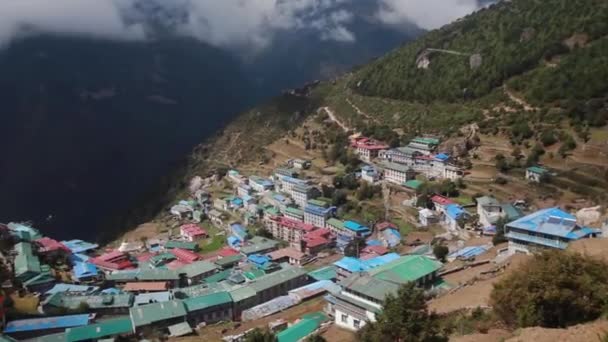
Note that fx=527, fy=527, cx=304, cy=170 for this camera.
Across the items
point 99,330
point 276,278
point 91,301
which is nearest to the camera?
point 99,330

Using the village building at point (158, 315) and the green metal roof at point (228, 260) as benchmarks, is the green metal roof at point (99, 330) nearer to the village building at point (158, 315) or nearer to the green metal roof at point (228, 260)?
the village building at point (158, 315)

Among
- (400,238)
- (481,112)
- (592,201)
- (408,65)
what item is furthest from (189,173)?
(592,201)

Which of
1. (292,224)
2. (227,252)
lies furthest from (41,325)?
(292,224)

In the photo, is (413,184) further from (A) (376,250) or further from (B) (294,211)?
(A) (376,250)

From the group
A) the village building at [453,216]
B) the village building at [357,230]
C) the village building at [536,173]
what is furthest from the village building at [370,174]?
the village building at [536,173]

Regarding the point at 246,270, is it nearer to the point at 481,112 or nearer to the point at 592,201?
the point at 592,201
